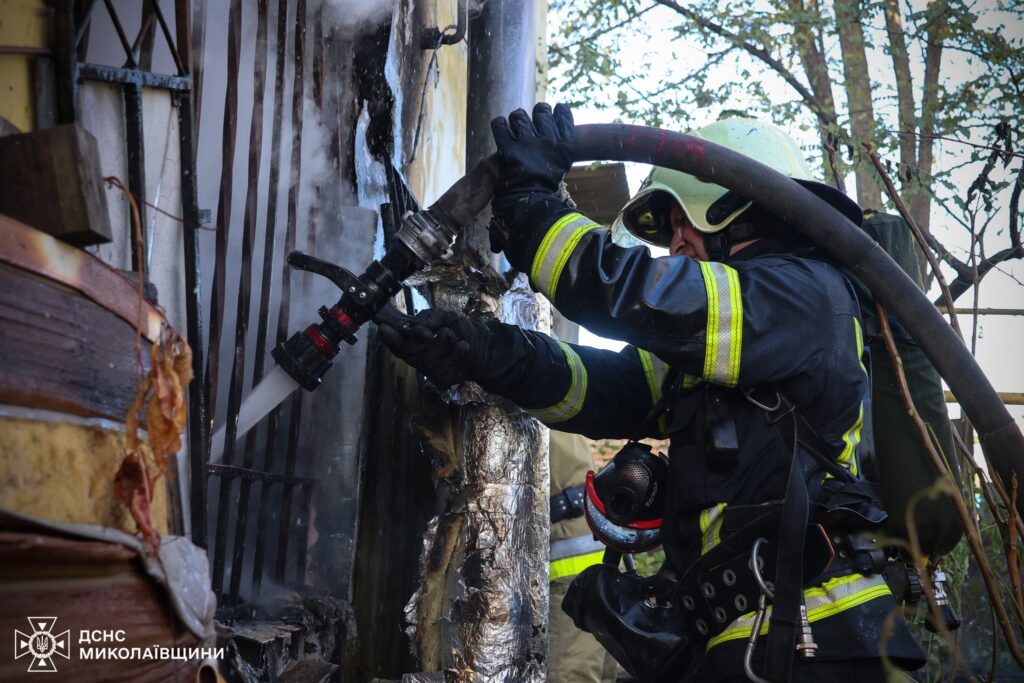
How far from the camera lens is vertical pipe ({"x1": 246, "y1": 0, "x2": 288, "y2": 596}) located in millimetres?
2939

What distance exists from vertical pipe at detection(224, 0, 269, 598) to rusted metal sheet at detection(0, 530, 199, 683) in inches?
57.0

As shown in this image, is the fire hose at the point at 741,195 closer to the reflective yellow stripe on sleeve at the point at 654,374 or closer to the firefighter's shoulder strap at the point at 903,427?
the firefighter's shoulder strap at the point at 903,427

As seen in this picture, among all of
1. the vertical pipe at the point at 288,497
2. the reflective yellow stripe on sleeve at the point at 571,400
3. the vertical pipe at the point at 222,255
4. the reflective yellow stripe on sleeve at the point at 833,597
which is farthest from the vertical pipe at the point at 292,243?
the reflective yellow stripe on sleeve at the point at 833,597

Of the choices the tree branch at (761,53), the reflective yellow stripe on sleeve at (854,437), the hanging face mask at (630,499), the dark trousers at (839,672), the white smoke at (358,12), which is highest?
the tree branch at (761,53)

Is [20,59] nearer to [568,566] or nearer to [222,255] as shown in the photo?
[222,255]

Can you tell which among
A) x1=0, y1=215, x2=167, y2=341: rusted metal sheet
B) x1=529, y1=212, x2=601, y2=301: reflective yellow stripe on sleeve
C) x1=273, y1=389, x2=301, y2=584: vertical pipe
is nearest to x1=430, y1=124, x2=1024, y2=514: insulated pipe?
x1=529, y1=212, x2=601, y2=301: reflective yellow stripe on sleeve

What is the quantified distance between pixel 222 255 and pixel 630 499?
1445mm

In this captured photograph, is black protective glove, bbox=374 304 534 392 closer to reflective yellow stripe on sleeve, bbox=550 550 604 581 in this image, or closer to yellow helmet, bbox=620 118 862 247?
yellow helmet, bbox=620 118 862 247

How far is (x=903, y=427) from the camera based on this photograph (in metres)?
2.78

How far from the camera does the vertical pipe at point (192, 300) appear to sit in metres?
2.12

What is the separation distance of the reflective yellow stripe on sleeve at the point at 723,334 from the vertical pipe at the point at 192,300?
1.29 metres

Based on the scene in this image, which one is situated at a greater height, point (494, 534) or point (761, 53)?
point (761, 53)

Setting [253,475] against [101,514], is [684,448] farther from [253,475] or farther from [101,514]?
[101,514]

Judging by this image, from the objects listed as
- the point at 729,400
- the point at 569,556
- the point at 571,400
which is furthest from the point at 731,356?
the point at 569,556
